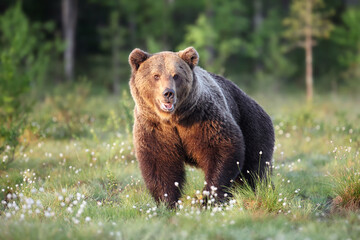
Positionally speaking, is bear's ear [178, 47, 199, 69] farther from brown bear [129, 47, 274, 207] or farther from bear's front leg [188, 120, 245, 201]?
bear's front leg [188, 120, 245, 201]

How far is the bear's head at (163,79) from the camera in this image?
194 inches

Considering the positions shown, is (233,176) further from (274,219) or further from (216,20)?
(216,20)

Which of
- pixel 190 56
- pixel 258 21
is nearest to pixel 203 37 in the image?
pixel 258 21

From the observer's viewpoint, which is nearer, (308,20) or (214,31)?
(308,20)

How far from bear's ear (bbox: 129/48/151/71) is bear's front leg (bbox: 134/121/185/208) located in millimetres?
764

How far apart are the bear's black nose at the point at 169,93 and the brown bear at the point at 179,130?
0.14m

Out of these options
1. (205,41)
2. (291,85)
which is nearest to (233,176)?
(205,41)

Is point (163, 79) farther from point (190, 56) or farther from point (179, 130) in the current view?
point (179, 130)

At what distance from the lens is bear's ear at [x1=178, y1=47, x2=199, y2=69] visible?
5312 millimetres

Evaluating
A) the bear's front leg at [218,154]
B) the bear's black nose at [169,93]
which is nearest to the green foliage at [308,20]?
the bear's front leg at [218,154]

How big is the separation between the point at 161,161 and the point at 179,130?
1.43 ft

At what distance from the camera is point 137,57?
17.4 ft

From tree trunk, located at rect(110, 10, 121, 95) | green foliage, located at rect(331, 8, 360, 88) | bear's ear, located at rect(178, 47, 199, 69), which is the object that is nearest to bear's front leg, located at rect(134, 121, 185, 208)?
bear's ear, located at rect(178, 47, 199, 69)

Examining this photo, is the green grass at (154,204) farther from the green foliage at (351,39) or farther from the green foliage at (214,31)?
the green foliage at (351,39)
